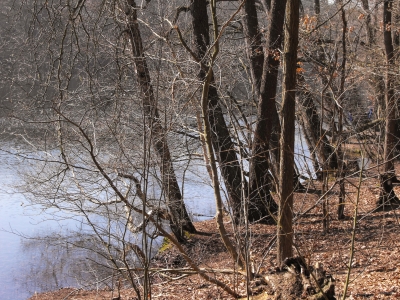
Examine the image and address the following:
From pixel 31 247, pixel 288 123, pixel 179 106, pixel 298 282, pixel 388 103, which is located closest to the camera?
pixel 298 282

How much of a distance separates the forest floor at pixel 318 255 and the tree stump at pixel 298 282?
23 cm

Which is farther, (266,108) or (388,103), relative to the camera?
(266,108)

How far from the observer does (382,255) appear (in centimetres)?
825

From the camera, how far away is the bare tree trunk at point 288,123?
21.7 feet

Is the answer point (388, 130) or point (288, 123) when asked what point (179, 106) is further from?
point (388, 130)

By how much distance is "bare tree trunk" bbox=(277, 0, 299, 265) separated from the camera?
6609 mm

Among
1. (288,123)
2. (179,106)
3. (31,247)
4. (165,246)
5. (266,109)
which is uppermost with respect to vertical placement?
(266,109)

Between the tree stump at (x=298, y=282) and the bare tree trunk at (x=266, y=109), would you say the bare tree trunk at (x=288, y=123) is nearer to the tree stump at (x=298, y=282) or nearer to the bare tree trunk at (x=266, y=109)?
the tree stump at (x=298, y=282)

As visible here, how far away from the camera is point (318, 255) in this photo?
9031 mm

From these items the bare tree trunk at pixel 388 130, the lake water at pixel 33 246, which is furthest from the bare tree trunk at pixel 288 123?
the bare tree trunk at pixel 388 130

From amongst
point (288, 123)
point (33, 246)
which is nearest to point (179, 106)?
point (288, 123)

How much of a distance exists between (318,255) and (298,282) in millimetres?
4444

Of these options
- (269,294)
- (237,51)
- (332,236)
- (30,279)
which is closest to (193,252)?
(332,236)

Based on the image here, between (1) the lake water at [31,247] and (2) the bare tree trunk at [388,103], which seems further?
(1) the lake water at [31,247]
